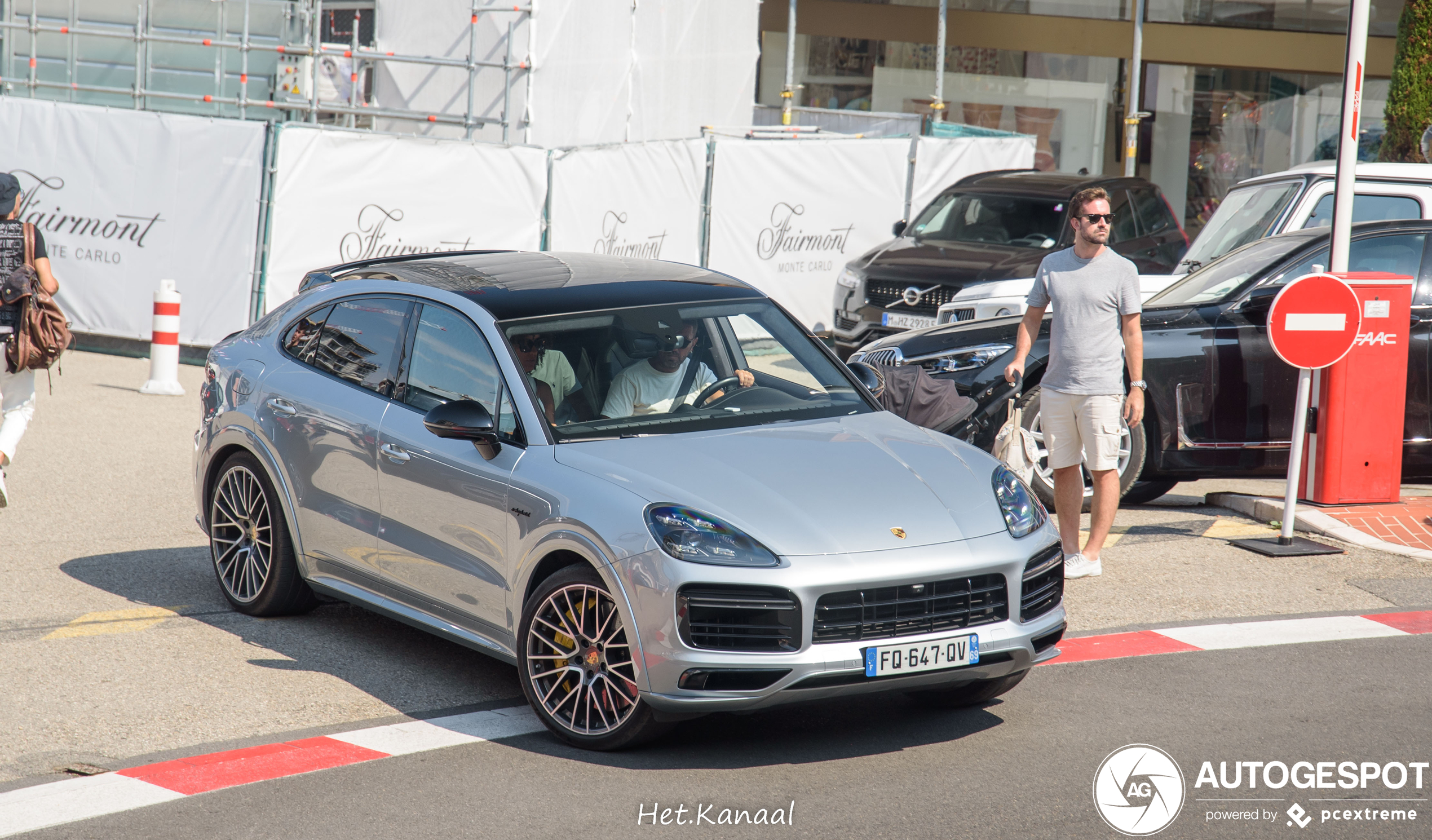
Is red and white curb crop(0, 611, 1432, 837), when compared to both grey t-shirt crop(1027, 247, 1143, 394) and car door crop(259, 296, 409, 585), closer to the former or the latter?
car door crop(259, 296, 409, 585)

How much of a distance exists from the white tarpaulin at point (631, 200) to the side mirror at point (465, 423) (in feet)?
34.9

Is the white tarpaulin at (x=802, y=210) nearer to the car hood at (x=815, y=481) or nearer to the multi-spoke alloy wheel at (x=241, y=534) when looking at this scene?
the multi-spoke alloy wheel at (x=241, y=534)

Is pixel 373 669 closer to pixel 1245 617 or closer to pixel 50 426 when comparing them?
pixel 1245 617

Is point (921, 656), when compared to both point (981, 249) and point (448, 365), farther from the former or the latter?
point (981, 249)

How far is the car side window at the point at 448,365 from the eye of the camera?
19.0 ft

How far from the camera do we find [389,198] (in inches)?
603

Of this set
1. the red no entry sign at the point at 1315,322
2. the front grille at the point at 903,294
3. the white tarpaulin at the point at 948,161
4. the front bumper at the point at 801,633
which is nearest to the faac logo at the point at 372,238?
the front grille at the point at 903,294

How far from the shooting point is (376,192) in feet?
50.0

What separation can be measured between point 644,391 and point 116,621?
9.01 feet

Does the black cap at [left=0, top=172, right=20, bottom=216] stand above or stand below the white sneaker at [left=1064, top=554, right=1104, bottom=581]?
above

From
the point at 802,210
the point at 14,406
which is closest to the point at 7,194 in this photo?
the point at 14,406

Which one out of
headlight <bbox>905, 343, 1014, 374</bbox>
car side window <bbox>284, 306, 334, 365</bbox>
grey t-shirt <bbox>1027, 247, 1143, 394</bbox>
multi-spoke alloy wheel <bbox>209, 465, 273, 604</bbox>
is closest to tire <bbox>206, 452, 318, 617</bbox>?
multi-spoke alloy wheel <bbox>209, 465, 273, 604</bbox>

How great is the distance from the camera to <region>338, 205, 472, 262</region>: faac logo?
49.7 ft

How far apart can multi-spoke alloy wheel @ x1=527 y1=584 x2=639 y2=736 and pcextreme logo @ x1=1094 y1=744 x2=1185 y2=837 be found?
1.53m
